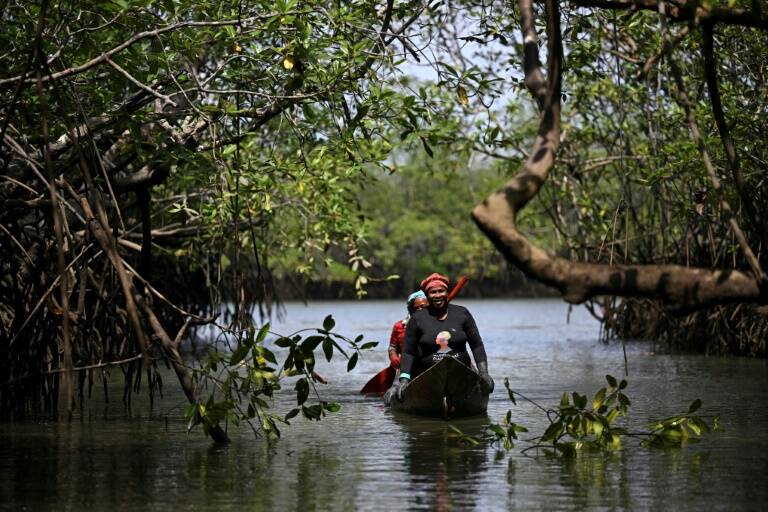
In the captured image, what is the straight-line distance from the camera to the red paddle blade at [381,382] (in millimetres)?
14852

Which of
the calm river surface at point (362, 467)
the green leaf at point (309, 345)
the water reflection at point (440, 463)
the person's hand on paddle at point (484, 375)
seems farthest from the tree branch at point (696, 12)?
the person's hand on paddle at point (484, 375)

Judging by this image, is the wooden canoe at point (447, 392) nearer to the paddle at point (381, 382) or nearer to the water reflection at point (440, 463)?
the water reflection at point (440, 463)

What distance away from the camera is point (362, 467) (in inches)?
362

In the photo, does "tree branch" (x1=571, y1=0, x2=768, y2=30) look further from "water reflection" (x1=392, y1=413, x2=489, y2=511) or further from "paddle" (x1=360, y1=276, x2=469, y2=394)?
"paddle" (x1=360, y1=276, x2=469, y2=394)


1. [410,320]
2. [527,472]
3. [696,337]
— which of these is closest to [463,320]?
[410,320]

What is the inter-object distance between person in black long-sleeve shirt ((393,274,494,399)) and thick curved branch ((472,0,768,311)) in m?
5.69

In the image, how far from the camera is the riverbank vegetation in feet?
21.3

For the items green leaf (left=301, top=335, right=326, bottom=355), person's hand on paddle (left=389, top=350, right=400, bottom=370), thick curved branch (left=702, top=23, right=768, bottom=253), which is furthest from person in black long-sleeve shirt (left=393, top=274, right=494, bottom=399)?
thick curved branch (left=702, top=23, right=768, bottom=253)

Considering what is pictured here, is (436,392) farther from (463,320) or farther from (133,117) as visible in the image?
(133,117)

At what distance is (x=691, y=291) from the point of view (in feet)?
20.1

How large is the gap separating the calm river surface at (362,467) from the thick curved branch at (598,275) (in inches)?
68.7

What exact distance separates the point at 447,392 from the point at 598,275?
229 inches

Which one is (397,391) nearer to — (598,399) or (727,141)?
(598,399)

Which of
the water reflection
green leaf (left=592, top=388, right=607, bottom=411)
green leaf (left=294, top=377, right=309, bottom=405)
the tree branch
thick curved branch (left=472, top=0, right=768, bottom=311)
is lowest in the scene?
the water reflection
